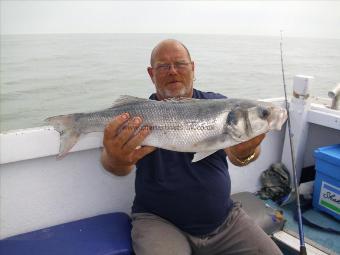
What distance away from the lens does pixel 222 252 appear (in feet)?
8.16

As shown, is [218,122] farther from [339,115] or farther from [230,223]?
[339,115]

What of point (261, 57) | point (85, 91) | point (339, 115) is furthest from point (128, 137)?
point (261, 57)

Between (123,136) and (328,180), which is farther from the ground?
(123,136)

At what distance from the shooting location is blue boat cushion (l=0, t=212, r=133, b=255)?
2.37 meters

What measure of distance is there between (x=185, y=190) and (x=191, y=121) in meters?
0.60

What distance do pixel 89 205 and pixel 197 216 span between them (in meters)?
1.13

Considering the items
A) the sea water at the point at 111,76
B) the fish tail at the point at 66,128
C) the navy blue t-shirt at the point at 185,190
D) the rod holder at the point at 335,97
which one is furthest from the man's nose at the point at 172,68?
the sea water at the point at 111,76

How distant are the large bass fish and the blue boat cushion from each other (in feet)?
2.54

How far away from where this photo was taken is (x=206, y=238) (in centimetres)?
248

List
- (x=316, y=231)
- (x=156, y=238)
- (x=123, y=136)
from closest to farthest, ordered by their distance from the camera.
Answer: (x=123, y=136)
(x=156, y=238)
(x=316, y=231)

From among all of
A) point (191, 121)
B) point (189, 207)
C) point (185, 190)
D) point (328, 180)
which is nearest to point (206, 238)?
point (189, 207)

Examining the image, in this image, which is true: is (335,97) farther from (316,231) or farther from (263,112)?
(263,112)

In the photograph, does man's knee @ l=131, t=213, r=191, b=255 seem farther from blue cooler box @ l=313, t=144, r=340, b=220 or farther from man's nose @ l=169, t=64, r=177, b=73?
blue cooler box @ l=313, t=144, r=340, b=220

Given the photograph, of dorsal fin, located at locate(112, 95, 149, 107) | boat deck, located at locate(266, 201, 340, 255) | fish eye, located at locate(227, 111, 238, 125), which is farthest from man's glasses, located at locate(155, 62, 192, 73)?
boat deck, located at locate(266, 201, 340, 255)
